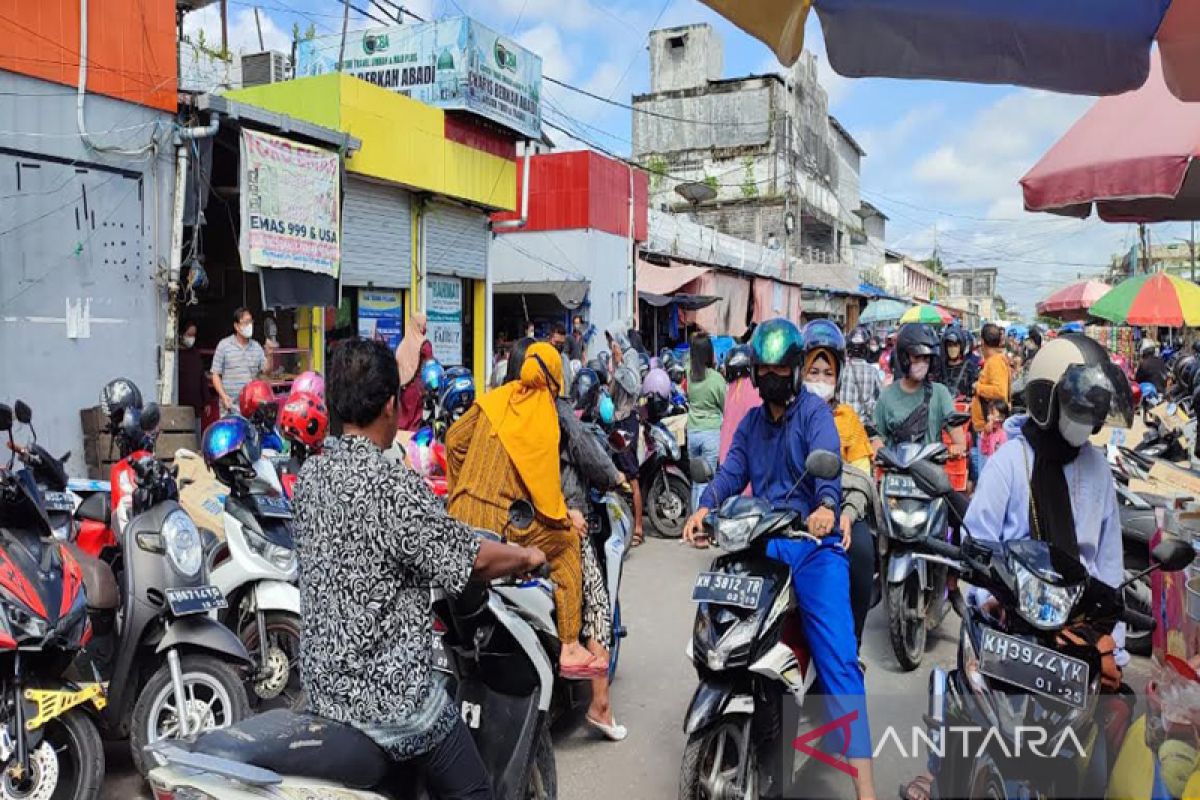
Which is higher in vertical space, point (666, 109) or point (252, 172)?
point (666, 109)

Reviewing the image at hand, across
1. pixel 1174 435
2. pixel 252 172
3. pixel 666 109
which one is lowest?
pixel 1174 435

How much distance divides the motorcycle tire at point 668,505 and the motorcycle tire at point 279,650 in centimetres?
471

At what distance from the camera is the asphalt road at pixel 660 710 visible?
3.76 m

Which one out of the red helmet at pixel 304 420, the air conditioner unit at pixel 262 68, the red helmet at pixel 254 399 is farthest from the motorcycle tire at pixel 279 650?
the air conditioner unit at pixel 262 68

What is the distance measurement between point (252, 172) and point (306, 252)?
3.53 feet

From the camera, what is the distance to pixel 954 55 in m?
2.51

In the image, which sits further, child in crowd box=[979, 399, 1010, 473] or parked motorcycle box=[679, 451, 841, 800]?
child in crowd box=[979, 399, 1010, 473]

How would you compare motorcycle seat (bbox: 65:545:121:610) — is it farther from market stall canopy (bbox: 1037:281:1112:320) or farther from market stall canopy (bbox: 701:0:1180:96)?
market stall canopy (bbox: 1037:281:1112:320)

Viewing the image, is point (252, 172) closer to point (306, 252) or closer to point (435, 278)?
point (306, 252)

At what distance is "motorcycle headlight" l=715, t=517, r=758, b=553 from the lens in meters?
3.13

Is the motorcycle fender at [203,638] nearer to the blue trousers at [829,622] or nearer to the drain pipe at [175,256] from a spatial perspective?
the blue trousers at [829,622]

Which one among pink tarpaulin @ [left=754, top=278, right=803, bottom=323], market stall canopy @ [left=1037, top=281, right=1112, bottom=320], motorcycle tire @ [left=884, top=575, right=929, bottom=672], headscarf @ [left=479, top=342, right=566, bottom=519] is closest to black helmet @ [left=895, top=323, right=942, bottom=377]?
motorcycle tire @ [left=884, top=575, right=929, bottom=672]

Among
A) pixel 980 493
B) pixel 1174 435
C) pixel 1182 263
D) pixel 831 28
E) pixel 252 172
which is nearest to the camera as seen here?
pixel 831 28

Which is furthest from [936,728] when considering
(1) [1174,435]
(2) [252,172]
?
(2) [252,172]
